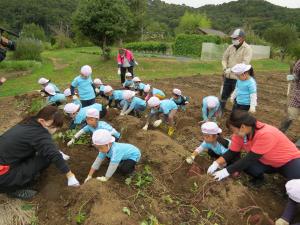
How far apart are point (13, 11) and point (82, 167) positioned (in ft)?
238

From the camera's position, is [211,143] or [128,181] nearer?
[128,181]

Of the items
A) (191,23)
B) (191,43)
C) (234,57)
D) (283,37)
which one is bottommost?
(191,23)

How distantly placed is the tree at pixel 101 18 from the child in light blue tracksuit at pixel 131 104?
33.7ft

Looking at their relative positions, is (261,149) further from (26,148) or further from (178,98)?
(178,98)

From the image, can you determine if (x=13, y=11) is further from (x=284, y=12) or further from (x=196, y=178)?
(x=196, y=178)

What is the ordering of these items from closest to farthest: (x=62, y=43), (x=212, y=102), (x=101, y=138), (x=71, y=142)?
1. (x=101, y=138)
2. (x=71, y=142)
3. (x=212, y=102)
4. (x=62, y=43)

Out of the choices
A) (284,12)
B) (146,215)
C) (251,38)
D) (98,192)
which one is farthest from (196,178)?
(284,12)

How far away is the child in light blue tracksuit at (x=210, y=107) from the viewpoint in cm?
622

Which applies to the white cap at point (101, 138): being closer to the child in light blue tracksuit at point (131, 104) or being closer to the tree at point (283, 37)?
the child in light blue tracksuit at point (131, 104)

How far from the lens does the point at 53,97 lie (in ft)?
26.1

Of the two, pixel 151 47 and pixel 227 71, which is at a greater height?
pixel 227 71

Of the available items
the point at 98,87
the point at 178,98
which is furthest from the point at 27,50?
the point at 178,98

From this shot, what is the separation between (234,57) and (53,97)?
13.7 ft

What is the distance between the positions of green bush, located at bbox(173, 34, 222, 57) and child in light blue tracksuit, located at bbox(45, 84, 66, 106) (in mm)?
22293
